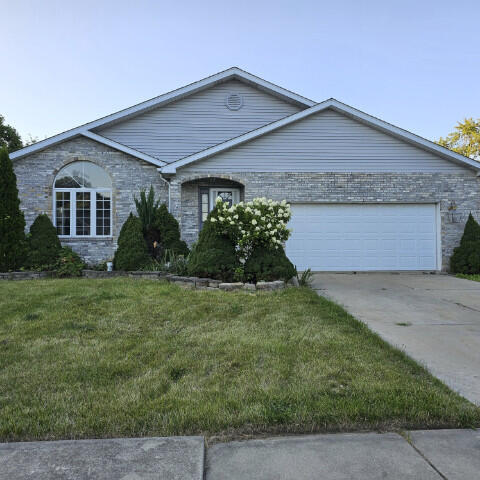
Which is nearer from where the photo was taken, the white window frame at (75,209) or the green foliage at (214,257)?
the green foliage at (214,257)

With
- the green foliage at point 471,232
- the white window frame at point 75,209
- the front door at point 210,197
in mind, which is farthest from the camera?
the front door at point 210,197

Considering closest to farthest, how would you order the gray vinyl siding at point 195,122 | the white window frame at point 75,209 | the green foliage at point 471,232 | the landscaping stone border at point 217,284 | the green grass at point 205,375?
the green grass at point 205,375 < the landscaping stone border at point 217,284 < the green foliage at point 471,232 < the white window frame at point 75,209 < the gray vinyl siding at point 195,122

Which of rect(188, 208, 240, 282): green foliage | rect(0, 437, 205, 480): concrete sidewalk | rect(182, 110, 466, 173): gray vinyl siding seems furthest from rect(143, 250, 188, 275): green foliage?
rect(0, 437, 205, 480): concrete sidewalk

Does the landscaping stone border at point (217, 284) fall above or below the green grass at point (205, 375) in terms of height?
above

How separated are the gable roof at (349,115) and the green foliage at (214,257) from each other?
12.3 ft

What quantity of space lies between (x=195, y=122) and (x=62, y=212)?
18.4ft

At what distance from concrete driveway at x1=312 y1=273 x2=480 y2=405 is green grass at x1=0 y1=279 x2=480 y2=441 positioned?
27 centimetres

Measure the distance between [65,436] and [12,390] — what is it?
0.98m

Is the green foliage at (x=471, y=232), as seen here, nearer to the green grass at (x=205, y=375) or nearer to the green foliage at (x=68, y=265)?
the green grass at (x=205, y=375)

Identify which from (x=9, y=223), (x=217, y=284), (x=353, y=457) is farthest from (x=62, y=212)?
(x=353, y=457)

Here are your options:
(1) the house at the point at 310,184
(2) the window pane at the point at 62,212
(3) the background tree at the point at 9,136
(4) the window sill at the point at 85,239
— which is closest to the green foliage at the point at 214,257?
(1) the house at the point at 310,184

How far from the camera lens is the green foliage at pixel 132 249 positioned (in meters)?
9.77

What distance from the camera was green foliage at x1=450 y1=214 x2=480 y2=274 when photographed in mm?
10742

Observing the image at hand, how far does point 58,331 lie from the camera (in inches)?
181
